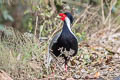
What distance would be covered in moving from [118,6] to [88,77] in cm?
458

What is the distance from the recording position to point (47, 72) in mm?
6152

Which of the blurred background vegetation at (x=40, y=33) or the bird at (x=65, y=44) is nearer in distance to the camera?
the blurred background vegetation at (x=40, y=33)

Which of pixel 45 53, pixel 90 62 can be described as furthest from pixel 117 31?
pixel 45 53

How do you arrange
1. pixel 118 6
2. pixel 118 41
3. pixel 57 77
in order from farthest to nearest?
pixel 118 6 → pixel 118 41 → pixel 57 77

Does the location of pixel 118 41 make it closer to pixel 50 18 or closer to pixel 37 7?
pixel 50 18

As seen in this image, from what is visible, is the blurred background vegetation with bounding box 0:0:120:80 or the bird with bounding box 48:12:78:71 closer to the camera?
the blurred background vegetation with bounding box 0:0:120:80

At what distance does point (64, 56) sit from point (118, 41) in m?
2.38

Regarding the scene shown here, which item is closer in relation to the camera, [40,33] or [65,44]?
[65,44]

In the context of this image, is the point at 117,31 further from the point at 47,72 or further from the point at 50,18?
the point at 47,72

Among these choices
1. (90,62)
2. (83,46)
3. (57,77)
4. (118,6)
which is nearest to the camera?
(57,77)

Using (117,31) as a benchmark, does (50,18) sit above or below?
above

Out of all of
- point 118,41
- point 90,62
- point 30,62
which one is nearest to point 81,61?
point 90,62

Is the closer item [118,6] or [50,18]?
[50,18]

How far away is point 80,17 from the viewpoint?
8.82 m
